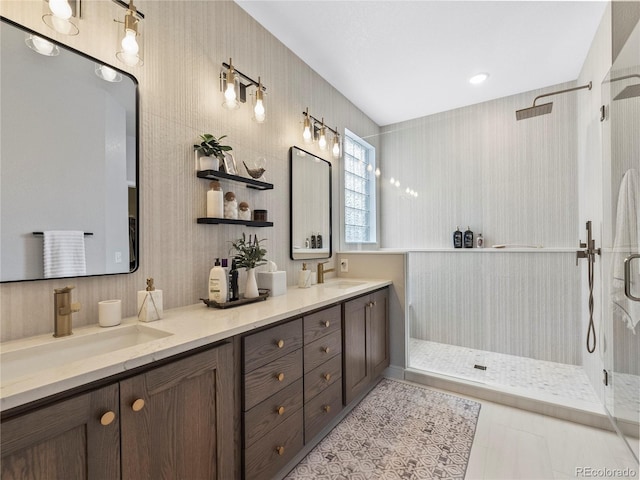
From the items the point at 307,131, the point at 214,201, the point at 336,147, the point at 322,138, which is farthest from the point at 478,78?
the point at 214,201

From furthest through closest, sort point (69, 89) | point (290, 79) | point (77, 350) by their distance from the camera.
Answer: point (290, 79) < point (69, 89) < point (77, 350)

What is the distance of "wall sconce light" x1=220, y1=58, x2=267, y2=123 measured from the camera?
173 centimetres

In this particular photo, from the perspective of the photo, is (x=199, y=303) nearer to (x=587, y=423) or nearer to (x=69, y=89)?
(x=69, y=89)

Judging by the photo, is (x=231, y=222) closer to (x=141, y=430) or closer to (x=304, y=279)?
(x=304, y=279)

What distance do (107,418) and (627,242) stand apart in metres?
2.36

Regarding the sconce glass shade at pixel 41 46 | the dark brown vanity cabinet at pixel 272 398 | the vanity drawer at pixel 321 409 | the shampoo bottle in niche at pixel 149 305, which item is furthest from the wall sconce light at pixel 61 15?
the vanity drawer at pixel 321 409

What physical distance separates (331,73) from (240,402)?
2.69m

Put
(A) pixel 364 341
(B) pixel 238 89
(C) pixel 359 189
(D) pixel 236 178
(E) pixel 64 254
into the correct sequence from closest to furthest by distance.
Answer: (E) pixel 64 254, (D) pixel 236 178, (B) pixel 238 89, (A) pixel 364 341, (C) pixel 359 189

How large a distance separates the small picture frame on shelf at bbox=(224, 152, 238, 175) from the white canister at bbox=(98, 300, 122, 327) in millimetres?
881

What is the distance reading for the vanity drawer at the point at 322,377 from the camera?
155cm

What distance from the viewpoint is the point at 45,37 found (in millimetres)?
1092

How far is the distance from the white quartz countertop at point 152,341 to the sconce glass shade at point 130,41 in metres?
1.12

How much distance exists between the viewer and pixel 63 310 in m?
1.04

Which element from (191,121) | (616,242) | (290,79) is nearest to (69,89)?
(191,121)
